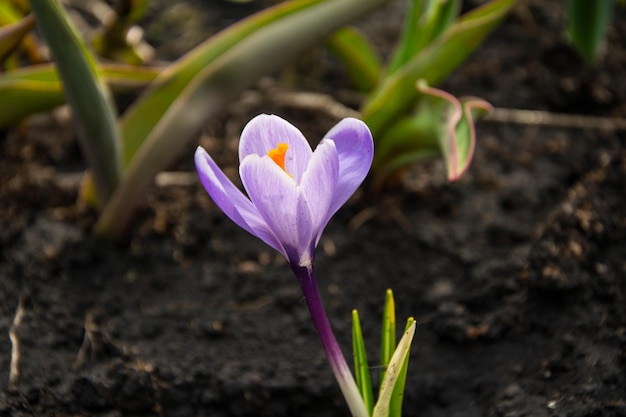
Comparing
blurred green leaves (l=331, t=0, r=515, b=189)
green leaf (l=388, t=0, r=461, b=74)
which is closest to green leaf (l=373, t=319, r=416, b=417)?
blurred green leaves (l=331, t=0, r=515, b=189)

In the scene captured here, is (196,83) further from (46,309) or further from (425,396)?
(425,396)

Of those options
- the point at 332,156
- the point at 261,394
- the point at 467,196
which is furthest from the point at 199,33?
the point at 332,156

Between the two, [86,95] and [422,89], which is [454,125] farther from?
[86,95]

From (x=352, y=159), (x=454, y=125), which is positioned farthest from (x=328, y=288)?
(x=352, y=159)

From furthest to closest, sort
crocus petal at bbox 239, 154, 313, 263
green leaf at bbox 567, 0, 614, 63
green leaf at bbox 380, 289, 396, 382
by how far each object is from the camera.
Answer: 1. green leaf at bbox 567, 0, 614, 63
2. green leaf at bbox 380, 289, 396, 382
3. crocus petal at bbox 239, 154, 313, 263

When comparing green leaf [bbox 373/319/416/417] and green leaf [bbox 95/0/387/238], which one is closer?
green leaf [bbox 373/319/416/417]

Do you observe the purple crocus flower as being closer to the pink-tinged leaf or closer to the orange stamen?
the orange stamen
